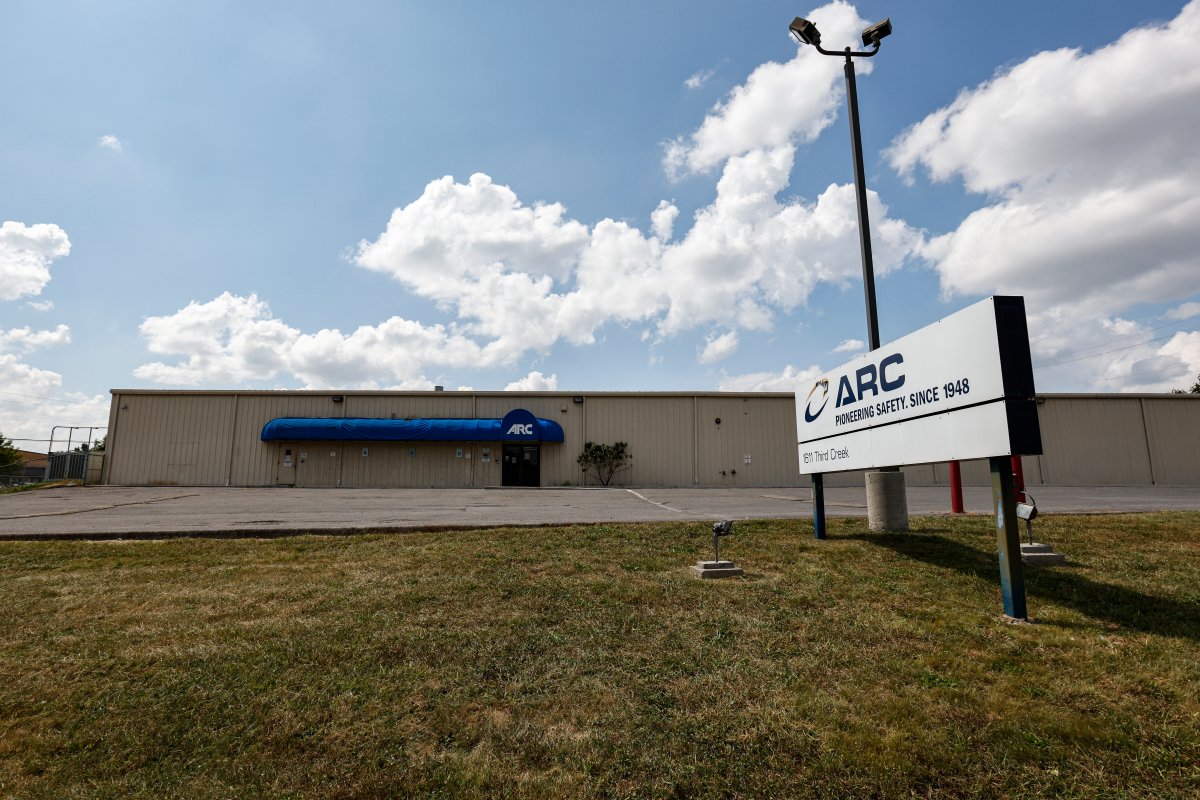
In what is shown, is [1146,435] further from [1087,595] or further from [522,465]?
[1087,595]

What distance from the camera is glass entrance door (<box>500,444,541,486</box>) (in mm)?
28438

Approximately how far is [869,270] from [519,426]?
2059 centimetres

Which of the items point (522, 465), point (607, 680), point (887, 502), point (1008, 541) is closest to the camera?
point (607, 680)

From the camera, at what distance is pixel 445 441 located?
27953 millimetres

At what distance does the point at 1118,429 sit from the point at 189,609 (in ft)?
122

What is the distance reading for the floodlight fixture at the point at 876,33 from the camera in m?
8.73

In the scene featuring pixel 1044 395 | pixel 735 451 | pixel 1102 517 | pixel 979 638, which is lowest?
pixel 979 638

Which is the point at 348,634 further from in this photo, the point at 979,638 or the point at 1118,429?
the point at 1118,429

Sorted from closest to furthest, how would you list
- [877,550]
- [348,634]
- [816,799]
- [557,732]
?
[816,799], [557,732], [348,634], [877,550]

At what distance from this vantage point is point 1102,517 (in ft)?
29.5

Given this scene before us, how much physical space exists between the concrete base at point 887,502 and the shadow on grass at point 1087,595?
3.34 ft

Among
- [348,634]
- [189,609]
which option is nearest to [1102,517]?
Answer: [348,634]

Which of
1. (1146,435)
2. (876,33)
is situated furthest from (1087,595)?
(1146,435)

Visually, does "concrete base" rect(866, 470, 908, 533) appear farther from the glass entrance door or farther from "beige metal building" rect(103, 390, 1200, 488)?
the glass entrance door
